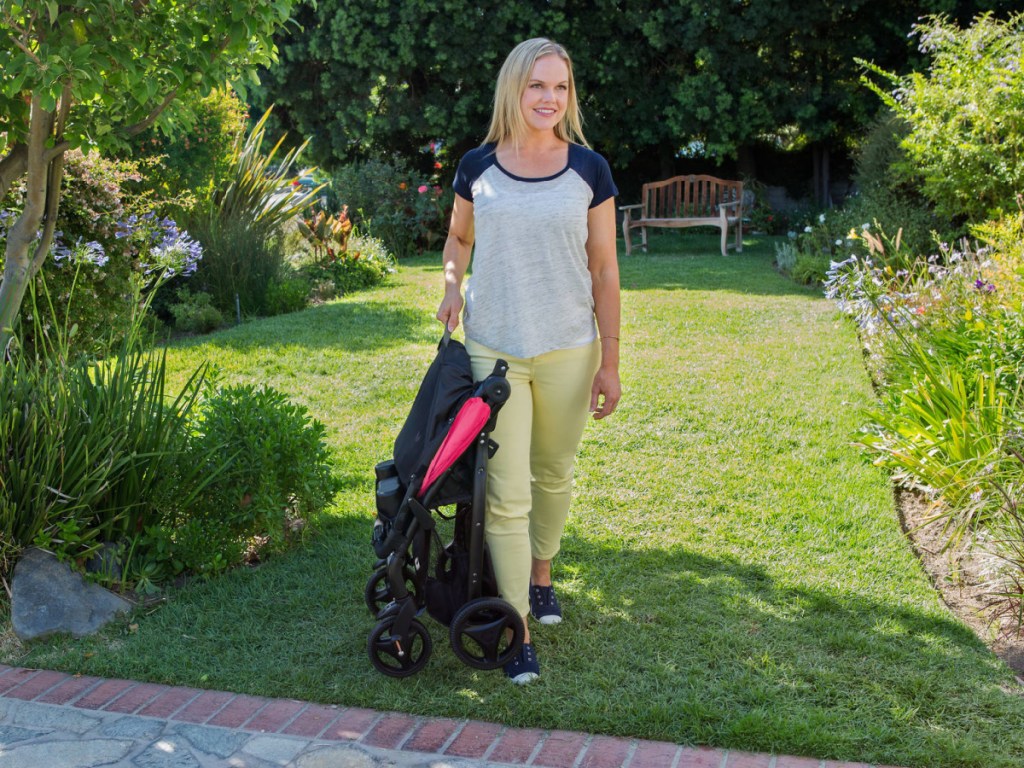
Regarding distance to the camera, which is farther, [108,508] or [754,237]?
[754,237]

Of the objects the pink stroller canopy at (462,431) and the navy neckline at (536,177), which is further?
the navy neckline at (536,177)

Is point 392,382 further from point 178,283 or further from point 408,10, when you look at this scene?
point 408,10

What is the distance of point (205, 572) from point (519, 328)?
185 centimetres

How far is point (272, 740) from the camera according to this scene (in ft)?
10.1

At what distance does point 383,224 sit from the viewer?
16.1 m

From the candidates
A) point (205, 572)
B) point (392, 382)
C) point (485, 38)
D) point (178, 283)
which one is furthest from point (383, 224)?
point (205, 572)

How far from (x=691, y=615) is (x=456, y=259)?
63.8 inches

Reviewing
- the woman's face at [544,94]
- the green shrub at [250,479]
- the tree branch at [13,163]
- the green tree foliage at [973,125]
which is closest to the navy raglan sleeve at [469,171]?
the woman's face at [544,94]

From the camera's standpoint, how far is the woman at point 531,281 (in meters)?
3.27

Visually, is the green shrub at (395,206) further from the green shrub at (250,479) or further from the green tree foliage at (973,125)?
the green shrub at (250,479)

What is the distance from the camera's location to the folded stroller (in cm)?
317

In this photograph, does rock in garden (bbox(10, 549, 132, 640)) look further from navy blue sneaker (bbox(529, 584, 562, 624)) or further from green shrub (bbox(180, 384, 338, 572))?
navy blue sneaker (bbox(529, 584, 562, 624))

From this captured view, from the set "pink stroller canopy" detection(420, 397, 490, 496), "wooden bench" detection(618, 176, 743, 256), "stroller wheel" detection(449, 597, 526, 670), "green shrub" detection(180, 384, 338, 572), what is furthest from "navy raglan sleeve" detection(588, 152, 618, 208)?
"wooden bench" detection(618, 176, 743, 256)

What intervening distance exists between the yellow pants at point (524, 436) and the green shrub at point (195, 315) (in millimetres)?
6789
